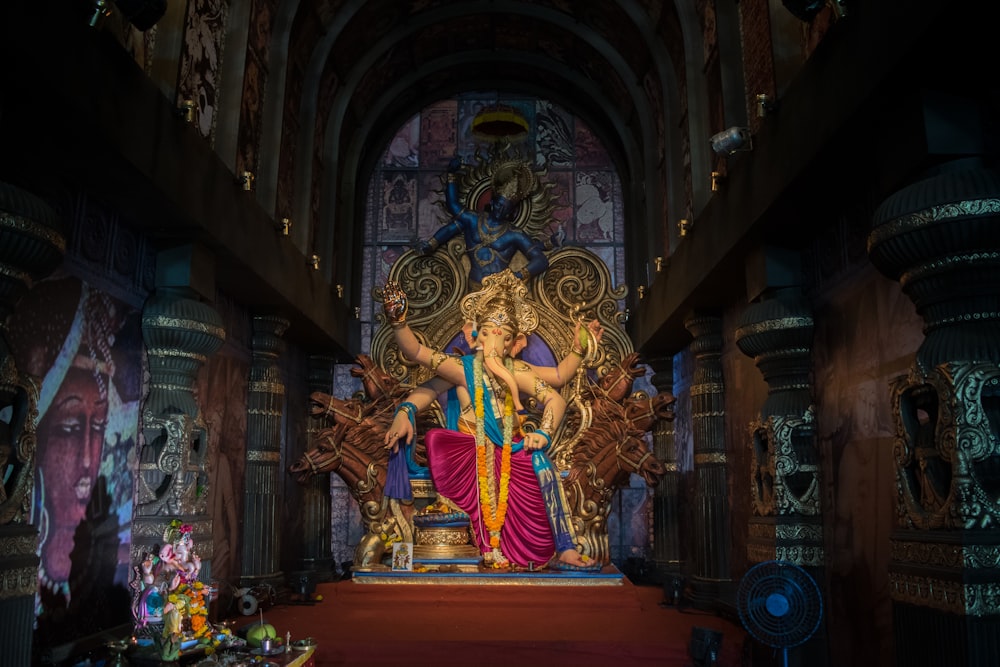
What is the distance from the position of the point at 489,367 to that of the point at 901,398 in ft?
18.9

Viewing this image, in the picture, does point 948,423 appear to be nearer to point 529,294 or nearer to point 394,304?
point 394,304

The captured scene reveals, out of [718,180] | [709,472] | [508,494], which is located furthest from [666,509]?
[718,180]

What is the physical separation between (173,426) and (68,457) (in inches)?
30.4

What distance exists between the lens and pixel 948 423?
3514mm

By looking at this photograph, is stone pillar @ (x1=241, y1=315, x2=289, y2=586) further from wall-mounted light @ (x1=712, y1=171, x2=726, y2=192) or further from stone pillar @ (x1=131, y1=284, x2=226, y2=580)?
wall-mounted light @ (x1=712, y1=171, x2=726, y2=192)

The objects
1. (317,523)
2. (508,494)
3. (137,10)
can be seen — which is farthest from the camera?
(317,523)

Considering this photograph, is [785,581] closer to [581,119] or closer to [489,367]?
[489,367]

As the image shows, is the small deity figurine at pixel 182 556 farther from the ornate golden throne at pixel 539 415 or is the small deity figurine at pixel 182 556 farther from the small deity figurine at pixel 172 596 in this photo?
the ornate golden throne at pixel 539 415

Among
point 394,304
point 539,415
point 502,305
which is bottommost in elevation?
point 539,415

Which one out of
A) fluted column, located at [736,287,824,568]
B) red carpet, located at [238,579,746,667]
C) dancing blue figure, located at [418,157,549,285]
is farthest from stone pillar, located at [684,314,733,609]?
dancing blue figure, located at [418,157,549,285]

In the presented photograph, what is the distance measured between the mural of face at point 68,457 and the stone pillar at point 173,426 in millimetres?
405

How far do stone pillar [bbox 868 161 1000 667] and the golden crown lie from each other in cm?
591

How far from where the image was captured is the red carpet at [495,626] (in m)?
5.91

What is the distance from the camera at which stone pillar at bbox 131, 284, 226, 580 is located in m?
5.79
